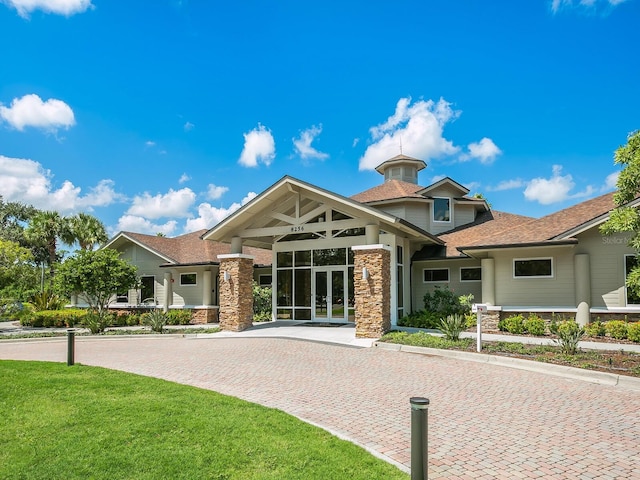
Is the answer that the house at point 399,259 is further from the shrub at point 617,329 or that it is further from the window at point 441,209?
the shrub at point 617,329

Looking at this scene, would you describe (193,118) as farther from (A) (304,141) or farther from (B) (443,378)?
(B) (443,378)

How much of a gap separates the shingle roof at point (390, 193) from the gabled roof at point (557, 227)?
5.85m

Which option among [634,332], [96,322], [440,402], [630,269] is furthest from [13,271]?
[630,269]

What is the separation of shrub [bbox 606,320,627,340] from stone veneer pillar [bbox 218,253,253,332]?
42.6ft

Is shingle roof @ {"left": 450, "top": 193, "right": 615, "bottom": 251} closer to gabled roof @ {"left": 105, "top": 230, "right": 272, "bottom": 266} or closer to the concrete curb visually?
the concrete curb

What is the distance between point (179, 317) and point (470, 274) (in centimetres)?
1448

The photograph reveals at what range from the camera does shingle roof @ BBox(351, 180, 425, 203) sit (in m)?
23.0

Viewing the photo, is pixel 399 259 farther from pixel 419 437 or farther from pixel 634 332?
pixel 419 437

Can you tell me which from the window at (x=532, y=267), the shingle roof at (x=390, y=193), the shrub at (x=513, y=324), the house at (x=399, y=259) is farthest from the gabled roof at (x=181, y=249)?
the window at (x=532, y=267)

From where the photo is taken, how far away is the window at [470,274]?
781 inches

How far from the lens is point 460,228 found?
23.5 metres

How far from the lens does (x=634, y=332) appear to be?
1375cm

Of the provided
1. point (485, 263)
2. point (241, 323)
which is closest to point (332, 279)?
point (241, 323)

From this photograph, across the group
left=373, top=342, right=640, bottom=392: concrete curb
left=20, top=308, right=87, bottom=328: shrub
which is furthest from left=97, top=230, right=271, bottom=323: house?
left=373, top=342, right=640, bottom=392: concrete curb
